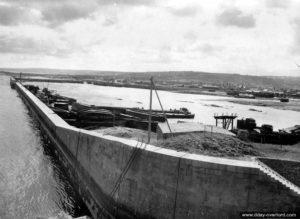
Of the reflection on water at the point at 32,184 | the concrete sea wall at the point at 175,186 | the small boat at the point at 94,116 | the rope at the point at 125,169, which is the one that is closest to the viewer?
the concrete sea wall at the point at 175,186

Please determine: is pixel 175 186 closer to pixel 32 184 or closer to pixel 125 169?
pixel 125 169

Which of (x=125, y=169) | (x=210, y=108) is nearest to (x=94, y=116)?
(x=125, y=169)

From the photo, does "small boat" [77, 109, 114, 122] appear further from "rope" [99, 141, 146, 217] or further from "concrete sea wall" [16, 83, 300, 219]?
"rope" [99, 141, 146, 217]

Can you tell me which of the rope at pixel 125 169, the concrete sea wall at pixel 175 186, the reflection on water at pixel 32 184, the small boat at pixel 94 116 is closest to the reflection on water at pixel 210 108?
the small boat at pixel 94 116

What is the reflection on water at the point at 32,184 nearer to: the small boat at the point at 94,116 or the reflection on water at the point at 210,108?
the small boat at the point at 94,116

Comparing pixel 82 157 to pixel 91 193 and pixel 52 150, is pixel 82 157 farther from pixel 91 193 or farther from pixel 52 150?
pixel 52 150

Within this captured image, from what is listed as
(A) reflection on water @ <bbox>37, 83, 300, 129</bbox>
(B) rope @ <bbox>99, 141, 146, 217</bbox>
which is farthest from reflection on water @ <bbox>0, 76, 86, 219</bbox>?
(A) reflection on water @ <bbox>37, 83, 300, 129</bbox>
